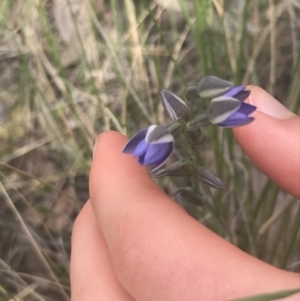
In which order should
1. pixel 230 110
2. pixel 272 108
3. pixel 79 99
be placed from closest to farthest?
pixel 230 110 → pixel 272 108 → pixel 79 99

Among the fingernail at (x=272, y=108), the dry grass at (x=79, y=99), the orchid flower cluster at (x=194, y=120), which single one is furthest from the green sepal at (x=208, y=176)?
the dry grass at (x=79, y=99)

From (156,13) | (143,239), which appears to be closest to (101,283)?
(143,239)

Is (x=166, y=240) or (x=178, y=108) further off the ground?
(x=178, y=108)

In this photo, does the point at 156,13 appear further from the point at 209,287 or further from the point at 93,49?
the point at 209,287

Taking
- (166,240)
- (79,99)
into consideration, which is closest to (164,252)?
(166,240)

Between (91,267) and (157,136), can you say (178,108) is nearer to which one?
(157,136)

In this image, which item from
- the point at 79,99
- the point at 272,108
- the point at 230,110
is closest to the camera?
the point at 230,110

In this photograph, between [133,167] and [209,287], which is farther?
[133,167]
